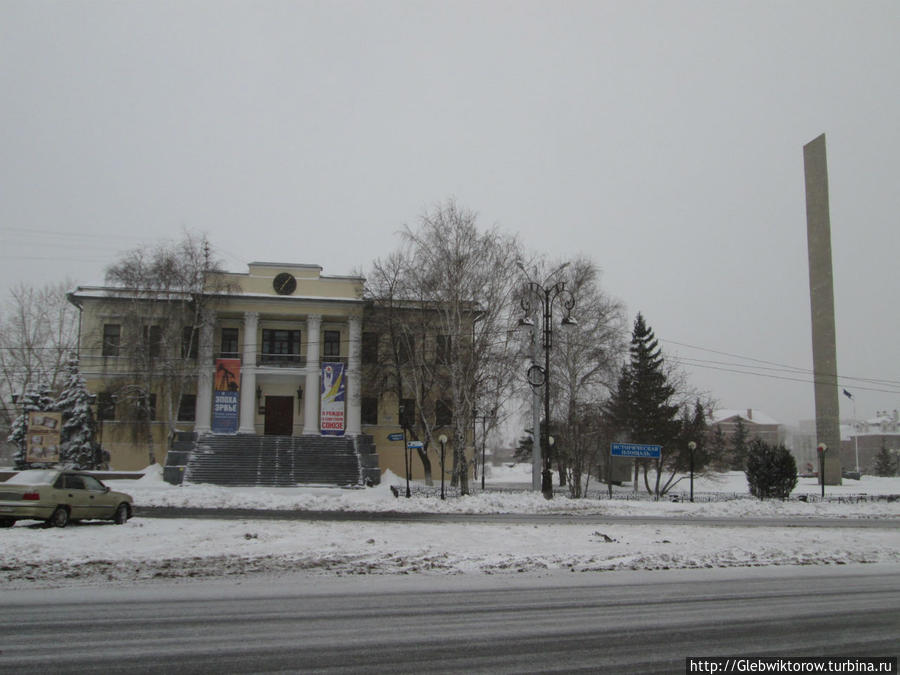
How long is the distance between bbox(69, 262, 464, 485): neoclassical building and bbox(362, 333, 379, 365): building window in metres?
0.11

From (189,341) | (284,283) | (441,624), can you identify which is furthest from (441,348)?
(441,624)

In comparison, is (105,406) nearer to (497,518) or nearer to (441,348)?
(441,348)

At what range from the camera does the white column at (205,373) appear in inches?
1702

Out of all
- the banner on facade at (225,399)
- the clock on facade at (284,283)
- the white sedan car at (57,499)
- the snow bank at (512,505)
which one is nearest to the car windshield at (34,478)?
the white sedan car at (57,499)

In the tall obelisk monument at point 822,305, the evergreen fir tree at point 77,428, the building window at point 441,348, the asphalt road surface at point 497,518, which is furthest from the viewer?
the tall obelisk monument at point 822,305

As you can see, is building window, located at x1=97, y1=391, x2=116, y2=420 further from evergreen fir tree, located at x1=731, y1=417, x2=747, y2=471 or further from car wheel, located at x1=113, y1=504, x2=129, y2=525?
evergreen fir tree, located at x1=731, y1=417, x2=747, y2=471

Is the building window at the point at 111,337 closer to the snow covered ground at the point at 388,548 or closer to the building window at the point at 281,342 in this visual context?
the building window at the point at 281,342

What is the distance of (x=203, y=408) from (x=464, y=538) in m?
32.7

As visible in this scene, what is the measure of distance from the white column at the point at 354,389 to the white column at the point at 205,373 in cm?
826

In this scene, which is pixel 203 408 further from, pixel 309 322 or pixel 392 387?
pixel 392 387

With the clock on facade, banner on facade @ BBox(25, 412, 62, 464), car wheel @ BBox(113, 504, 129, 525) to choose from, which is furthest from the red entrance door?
car wheel @ BBox(113, 504, 129, 525)

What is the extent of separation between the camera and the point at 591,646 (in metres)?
7.12

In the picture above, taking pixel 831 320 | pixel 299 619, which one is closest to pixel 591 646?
pixel 299 619

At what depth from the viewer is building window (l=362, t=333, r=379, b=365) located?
4366 centimetres
